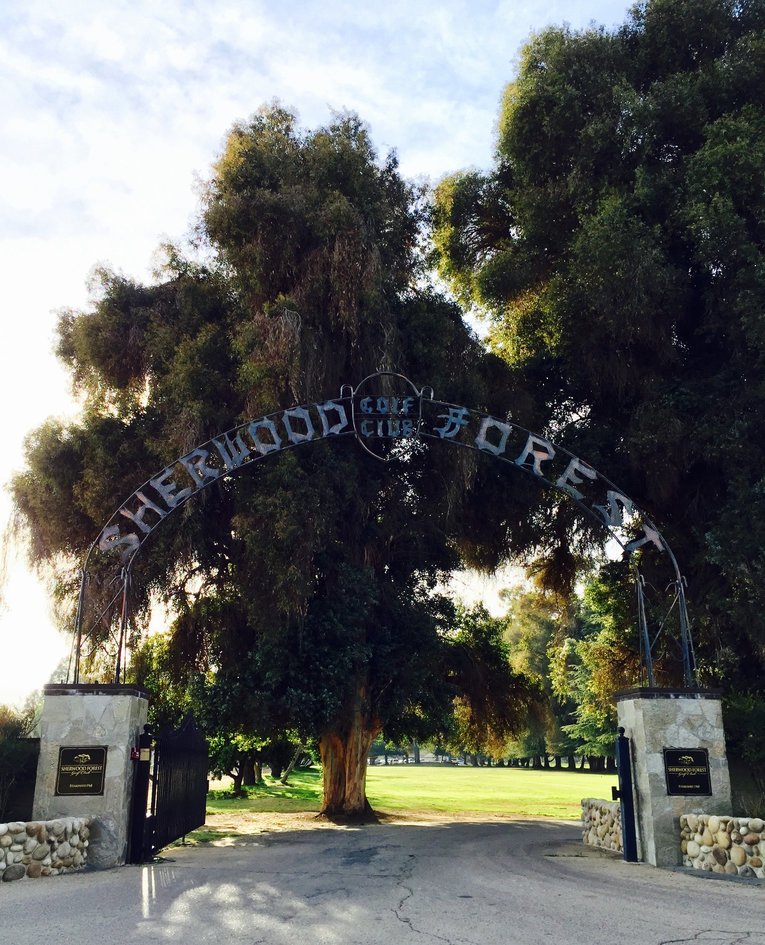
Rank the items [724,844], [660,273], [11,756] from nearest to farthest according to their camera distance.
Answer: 1. [724,844]
2. [11,756]
3. [660,273]

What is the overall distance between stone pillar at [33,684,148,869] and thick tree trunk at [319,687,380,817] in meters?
8.03

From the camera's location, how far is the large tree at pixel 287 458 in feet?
52.6

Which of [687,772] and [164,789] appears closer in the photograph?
[687,772]

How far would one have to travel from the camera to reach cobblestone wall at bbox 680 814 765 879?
31.4 ft

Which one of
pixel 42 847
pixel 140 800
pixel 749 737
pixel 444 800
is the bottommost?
pixel 444 800

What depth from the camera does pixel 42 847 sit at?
363 inches

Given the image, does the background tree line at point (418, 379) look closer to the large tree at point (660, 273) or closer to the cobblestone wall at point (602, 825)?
the large tree at point (660, 273)

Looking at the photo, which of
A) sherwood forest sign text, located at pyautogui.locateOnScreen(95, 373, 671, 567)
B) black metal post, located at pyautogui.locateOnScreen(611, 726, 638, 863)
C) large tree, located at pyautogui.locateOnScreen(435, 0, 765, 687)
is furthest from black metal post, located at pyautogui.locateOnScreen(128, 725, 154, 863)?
large tree, located at pyautogui.locateOnScreen(435, 0, 765, 687)

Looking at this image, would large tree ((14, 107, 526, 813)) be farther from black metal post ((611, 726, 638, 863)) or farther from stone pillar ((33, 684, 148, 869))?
black metal post ((611, 726, 638, 863))

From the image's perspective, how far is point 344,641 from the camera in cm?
1656

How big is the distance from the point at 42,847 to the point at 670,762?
7.68 meters

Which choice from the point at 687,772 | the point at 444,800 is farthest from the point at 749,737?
the point at 444,800

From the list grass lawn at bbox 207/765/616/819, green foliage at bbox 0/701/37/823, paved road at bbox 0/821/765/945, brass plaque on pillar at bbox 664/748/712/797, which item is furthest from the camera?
grass lawn at bbox 207/765/616/819

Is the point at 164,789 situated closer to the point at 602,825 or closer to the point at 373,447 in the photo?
the point at 602,825
